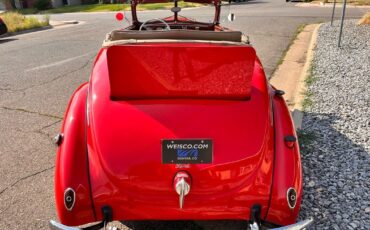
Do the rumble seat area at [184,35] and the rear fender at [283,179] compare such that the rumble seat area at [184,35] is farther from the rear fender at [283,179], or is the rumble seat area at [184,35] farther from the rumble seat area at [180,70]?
the rear fender at [283,179]

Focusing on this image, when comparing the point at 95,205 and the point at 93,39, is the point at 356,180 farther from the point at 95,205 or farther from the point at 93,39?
the point at 93,39

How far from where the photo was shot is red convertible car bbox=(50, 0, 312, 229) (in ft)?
7.33

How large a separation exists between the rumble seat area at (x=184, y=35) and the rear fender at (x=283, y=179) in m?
0.68

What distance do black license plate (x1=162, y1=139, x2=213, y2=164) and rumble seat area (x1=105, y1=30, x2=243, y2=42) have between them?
27.8 inches

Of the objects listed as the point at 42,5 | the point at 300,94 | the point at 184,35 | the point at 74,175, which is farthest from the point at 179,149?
the point at 42,5

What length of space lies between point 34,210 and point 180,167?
154 centimetres

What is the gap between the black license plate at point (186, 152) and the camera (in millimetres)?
2230

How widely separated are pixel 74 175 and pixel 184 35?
3.79 feet

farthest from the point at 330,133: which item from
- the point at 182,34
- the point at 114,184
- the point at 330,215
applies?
the point at 114,184

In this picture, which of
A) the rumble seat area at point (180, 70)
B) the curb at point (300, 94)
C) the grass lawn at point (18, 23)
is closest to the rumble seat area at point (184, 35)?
the rumble seat area at point (180, 70)

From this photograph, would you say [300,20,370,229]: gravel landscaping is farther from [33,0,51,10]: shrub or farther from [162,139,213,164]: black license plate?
[33,0,51,10]: shrub

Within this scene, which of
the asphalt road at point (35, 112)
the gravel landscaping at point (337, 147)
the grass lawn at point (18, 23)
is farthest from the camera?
the grass lawn at point (18, 23)

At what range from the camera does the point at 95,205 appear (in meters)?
2.26

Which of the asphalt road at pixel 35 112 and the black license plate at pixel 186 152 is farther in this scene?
the asphalt road at pixel 35 112
